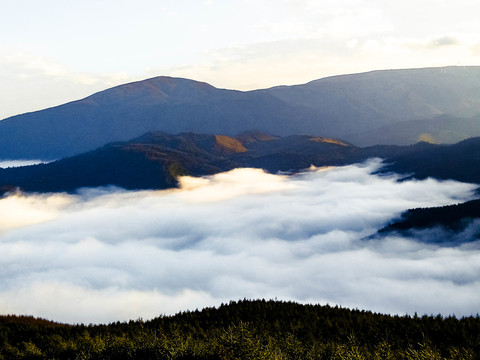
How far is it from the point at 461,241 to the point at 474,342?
18291 centimetres

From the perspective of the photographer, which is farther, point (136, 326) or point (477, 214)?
point (477, 214)

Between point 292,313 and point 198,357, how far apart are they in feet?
76.9

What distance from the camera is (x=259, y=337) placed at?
2766 centimetres

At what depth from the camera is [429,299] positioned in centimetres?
18150

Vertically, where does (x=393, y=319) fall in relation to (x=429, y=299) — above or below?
above

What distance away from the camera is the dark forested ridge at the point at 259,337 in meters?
22.2

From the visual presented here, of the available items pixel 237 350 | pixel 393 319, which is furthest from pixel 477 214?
pixel 237 350

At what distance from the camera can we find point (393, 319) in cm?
4159

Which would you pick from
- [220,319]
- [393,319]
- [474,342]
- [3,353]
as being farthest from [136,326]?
[474,342]

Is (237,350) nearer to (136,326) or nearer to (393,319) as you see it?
(136,326)

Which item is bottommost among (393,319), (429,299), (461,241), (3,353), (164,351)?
(429,299)

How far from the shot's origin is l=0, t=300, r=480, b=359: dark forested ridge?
22.2 m

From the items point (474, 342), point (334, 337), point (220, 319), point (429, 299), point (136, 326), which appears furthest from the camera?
point (429, 299)

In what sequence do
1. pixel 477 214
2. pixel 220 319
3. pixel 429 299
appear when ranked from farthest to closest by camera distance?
pixel 477 214 < pixel 429 299 < pixel 220 319
